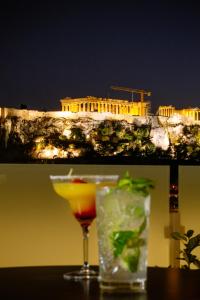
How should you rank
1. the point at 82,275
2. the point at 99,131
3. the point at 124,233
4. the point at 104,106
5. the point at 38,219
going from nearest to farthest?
the point at 124,233 → the point at 82,275 → the point at 38,219 → the point at 99,131 → the point at 104,106

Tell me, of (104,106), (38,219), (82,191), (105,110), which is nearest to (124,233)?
(82,191)

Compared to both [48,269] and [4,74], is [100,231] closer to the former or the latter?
[48,269]

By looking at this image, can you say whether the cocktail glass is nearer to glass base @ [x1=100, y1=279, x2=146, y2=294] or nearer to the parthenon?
glass base @ [x1=100, y1=279, x2=146, y2=294]

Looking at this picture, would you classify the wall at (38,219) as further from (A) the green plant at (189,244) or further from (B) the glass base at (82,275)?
(B) the glass base at (82,275)

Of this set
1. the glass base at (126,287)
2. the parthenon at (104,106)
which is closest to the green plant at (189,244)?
the glass base at (126,287)

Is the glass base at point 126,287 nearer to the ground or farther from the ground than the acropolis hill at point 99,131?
nearer to the ground

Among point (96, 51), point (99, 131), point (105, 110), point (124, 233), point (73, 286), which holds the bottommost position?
point (73, 286)

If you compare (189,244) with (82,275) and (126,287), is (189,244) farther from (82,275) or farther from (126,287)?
(126,287)
